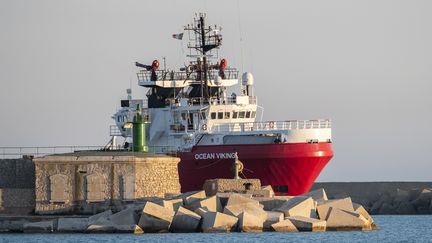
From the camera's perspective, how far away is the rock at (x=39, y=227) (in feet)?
181

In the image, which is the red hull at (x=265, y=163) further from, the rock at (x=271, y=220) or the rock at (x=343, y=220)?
the rock at (x=271, y=220)

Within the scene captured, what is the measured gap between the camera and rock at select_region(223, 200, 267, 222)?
54125 millimetres

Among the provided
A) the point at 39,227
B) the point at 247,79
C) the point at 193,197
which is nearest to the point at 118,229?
the point at 39,227

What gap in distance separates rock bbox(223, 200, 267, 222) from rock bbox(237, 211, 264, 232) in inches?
6.2

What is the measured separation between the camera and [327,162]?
68.4 meters

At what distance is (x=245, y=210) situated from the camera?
54.2 m

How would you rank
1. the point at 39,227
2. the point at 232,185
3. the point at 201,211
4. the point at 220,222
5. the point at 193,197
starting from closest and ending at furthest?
the point at 220,222 < the point at 201,211 < the point at 39,227 < the point at 193,197 < the point at 232,185

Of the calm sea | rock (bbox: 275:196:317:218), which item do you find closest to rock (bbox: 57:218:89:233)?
the calm sea

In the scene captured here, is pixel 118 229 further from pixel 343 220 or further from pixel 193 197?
pixel 343 220

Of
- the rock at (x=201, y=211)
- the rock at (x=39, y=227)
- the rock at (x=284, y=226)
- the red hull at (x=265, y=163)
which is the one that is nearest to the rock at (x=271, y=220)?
the rock at (x=284, y=226)

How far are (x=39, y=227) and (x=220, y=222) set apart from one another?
20.3 feet

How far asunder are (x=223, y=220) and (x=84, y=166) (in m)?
5.75

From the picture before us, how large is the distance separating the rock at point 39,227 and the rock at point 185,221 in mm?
4070

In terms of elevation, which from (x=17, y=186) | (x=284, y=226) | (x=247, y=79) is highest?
(x=247, y=79)
